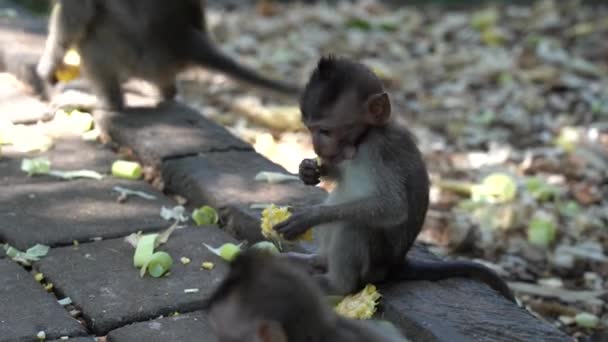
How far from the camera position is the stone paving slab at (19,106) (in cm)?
588

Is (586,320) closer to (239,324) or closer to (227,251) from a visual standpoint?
(227,251)

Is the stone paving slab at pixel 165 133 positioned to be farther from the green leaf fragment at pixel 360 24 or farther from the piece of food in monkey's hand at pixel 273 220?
the green leaf fragment at pixel 360 24

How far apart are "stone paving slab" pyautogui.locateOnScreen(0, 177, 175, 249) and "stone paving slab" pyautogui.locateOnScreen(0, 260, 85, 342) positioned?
34cm

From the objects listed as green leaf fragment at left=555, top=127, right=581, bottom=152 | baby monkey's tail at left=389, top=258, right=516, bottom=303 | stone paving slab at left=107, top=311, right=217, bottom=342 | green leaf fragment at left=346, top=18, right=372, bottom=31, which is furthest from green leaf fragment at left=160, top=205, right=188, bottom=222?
green leaf fragment at left=346, top=18, right=372, bottom=31

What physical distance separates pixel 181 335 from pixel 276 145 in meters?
3.16

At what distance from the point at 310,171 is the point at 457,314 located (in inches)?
30.6

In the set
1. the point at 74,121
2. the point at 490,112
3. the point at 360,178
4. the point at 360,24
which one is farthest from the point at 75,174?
the point at 360,24

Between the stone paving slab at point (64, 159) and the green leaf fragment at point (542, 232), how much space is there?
2.25 metres

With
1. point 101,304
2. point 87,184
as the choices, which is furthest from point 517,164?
point 101,304

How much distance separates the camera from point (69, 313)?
145 inches

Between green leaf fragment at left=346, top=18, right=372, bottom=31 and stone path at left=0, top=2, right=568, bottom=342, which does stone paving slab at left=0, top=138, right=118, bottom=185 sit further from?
green leaf fragment at left=346, top=18, right=372, bottom=31

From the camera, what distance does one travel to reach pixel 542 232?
5586 mm

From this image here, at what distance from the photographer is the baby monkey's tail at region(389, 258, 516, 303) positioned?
388cm

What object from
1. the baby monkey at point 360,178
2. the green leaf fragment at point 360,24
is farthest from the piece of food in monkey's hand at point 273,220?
the green leaf fragment at point 360,24
